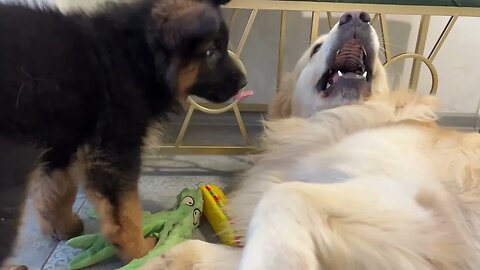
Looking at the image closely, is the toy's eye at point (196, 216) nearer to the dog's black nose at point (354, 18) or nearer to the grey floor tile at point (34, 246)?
the grey floor tile at point (34, 246)

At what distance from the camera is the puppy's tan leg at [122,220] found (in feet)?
4.94

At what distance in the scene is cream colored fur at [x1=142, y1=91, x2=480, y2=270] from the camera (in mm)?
1055

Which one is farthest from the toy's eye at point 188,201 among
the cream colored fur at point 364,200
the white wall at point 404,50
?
the white wall at point 404,50

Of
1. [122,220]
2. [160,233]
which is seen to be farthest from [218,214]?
[122,220]

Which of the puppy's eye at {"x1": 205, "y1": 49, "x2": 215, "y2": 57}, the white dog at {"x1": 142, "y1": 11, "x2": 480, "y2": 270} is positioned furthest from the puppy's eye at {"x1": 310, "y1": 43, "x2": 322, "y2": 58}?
the puppy's eye at {"x1": 205, "y1": 49, "x2": 215, "y2": 57}

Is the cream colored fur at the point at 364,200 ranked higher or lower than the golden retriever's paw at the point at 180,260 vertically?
higher

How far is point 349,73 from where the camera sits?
166cm

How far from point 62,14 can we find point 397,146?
960mm

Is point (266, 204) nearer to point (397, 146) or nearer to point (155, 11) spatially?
point (397, 146)

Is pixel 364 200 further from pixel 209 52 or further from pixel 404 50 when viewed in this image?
pixel 404 50

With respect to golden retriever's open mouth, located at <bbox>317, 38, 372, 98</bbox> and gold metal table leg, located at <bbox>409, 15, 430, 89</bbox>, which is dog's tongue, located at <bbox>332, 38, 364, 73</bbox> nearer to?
golden retriever's open mouth, located at <bbox>317, 38, 372, 98</bbox>

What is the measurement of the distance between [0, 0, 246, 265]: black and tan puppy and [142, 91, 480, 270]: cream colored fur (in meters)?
0.28

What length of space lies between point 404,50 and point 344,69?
1232mm

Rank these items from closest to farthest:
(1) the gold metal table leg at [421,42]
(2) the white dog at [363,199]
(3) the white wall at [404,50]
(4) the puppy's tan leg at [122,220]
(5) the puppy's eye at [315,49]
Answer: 1. (2) the white dog at [363,199]
2. (4) the puppy's tan leg at [122,220]
3. (5) the puppy's eye at [315,49]
4. (1) the gold metal table leg at [421,42]
5. (3) the white wall at [404,50]
